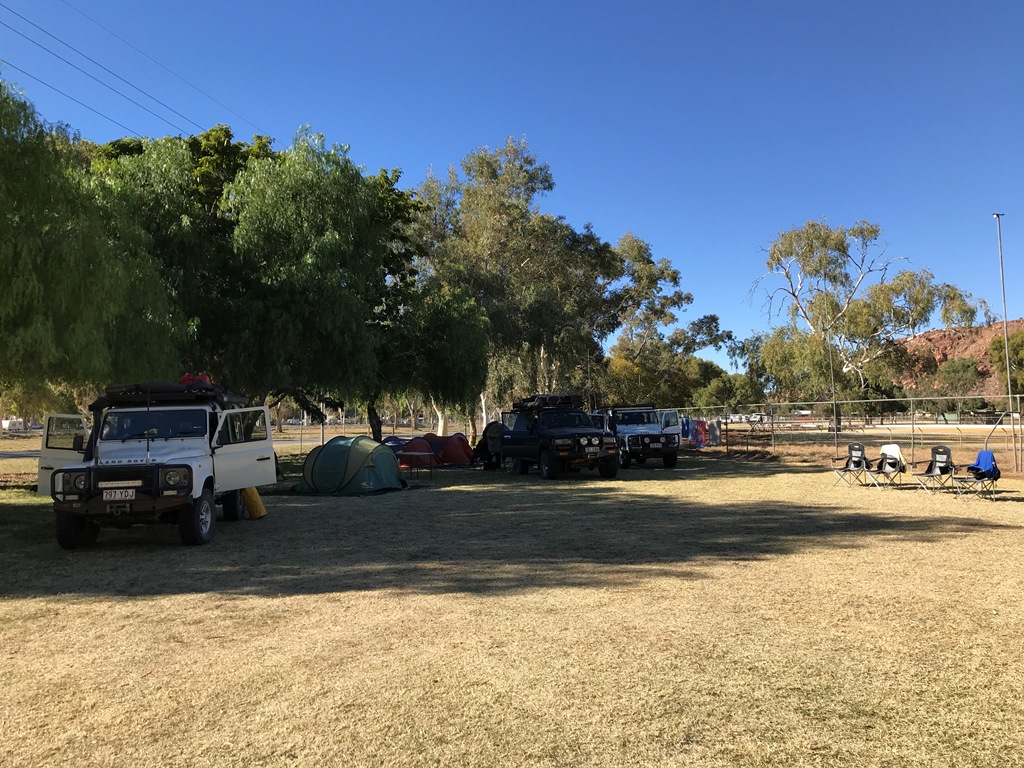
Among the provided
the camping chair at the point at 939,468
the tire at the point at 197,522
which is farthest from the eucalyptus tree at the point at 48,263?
the camping chair at the point at 939,468

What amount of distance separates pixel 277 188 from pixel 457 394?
9859 millimetres

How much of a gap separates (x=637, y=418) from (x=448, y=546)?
56.4ft

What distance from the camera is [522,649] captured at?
529 cm

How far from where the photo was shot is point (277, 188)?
2034 cm

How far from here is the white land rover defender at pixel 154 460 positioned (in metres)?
9.30

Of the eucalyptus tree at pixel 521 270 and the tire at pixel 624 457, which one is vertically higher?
the eucalyptus tree at pixel 521 270

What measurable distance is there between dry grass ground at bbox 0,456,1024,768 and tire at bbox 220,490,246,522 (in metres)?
1.78

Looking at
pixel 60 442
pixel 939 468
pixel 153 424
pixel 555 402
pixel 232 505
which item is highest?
pixel 555 402

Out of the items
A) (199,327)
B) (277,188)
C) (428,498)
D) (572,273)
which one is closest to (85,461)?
(428,498)

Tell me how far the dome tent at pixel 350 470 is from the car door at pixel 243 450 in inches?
213

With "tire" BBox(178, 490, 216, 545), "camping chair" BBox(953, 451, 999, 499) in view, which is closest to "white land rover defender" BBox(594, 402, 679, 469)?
"camping chair" BBox(953, 451, 999, 499)

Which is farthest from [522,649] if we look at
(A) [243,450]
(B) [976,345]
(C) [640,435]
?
(B) [976,345]

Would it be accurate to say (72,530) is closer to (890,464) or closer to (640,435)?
(890,464)

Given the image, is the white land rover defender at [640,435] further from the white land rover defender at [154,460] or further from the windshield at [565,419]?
the white land rover defender at [154,460]
